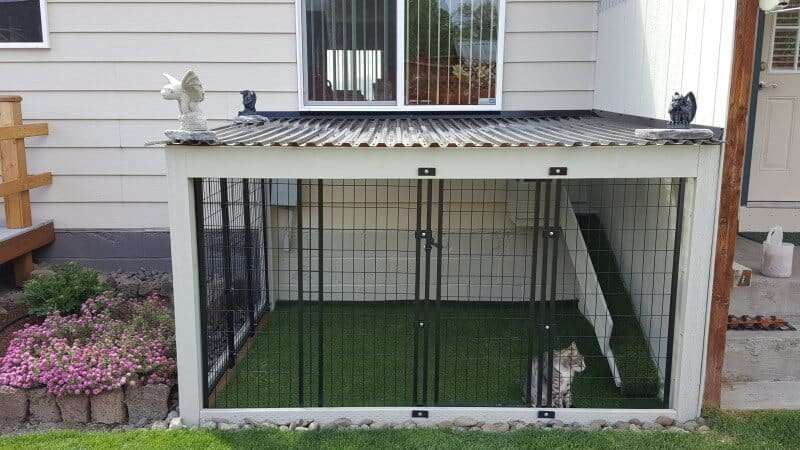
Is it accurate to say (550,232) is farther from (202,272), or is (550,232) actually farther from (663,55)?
(202,272)

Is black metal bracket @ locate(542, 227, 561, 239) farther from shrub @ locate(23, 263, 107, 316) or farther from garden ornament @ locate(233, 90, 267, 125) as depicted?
shrub @ locate(23, 263, 107, 316)

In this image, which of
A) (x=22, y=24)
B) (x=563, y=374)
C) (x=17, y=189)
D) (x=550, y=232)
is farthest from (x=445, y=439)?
(x=22, y=24)

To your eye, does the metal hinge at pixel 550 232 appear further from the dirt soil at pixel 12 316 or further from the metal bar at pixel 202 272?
the dirt soil at pixel 12 316

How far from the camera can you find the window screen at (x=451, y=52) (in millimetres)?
5594

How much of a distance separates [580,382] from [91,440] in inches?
120

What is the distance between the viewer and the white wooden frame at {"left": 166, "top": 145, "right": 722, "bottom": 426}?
3.52 metres

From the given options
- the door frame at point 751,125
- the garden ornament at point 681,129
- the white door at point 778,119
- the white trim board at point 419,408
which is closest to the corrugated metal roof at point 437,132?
the garden ornament at point 681,129

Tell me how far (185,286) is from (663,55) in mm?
3289

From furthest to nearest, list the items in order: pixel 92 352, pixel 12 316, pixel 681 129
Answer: pixel 12 316 < pixel 92 352 < pixel 681 129

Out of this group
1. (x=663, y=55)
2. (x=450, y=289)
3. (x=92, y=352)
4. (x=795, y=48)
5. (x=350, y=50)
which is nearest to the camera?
(x=92, y=352)

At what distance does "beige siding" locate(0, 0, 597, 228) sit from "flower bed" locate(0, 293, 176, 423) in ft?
5.62

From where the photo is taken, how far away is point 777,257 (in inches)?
176

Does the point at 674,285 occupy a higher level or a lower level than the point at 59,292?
higher

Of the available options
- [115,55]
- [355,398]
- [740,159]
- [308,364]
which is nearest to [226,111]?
[115,55]
